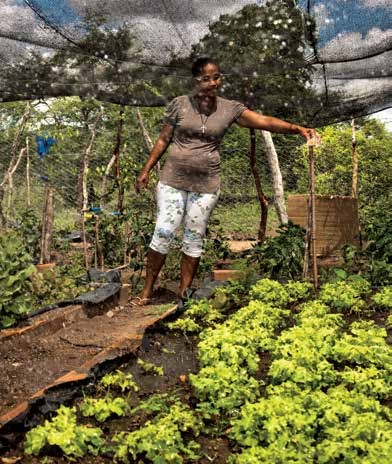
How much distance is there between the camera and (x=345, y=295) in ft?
13.7

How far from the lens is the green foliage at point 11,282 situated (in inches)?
151

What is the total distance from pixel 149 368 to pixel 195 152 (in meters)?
1.96

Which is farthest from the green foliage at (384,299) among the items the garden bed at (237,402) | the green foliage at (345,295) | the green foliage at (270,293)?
the green foliage at (270,293)

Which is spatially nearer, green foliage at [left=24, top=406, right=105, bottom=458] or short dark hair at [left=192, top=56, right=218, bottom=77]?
green foliage at [left=24, top=406, right=105, bottom=458]

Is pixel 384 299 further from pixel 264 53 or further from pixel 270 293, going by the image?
pixel 264 53

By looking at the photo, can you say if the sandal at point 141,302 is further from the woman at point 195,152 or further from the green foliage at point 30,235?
the green foliage at point 30,235

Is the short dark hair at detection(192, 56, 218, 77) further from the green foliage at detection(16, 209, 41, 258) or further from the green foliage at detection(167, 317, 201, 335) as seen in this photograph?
the green foliage at detection(16, 209, 41, 258)

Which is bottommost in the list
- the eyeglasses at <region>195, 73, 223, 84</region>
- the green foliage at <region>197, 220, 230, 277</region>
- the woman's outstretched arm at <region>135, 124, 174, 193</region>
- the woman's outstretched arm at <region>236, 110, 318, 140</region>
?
the green foliage at <region>197, 220, 230, 277</region>

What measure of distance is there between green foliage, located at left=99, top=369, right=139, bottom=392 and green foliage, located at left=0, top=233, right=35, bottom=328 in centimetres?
130

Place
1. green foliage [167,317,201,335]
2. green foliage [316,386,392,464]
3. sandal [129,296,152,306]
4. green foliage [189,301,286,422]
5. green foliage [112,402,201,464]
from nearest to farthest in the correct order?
green foliage [316,386,392,464] < green foliage [112,402,201,464] < green foliage [189,301,286,422] < green foliage [167,317,201,335] < sandal [129,296,152,306]

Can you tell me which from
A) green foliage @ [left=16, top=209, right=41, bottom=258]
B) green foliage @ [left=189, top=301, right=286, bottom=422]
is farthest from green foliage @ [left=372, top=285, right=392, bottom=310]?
green foliage @ [left=16, top=209, right=41, bottom=258]

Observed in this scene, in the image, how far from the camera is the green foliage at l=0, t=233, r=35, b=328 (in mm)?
3846

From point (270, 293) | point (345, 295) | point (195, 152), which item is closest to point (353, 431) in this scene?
point (345, 295)

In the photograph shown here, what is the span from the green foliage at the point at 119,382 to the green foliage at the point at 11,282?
130cm
